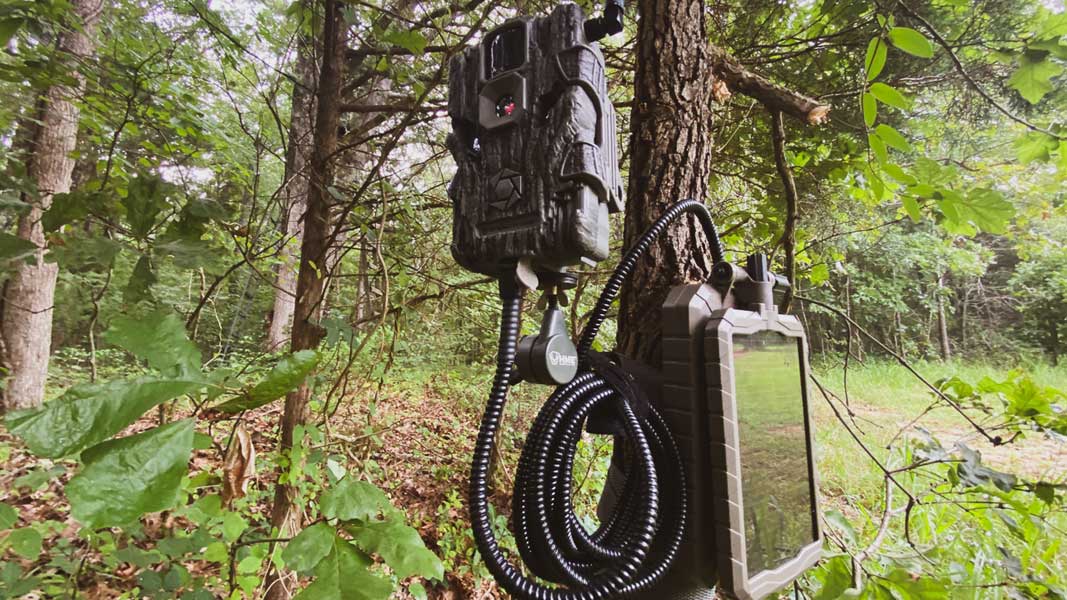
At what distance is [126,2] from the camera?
8.59 feet

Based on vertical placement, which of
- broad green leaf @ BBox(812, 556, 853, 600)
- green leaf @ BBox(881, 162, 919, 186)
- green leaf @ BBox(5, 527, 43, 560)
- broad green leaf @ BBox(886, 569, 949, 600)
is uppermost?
green leaf @ BBox(881, 162, 919, 186)

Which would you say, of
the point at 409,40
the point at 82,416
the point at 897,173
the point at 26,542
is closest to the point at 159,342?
the point at 82,416

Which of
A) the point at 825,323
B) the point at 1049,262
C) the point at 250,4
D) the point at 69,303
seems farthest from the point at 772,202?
the point at 1049,262

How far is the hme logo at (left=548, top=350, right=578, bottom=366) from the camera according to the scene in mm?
585

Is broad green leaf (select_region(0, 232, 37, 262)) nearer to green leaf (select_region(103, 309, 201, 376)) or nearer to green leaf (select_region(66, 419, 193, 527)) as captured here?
green leaf (select_region(103, 309, 201, 376))

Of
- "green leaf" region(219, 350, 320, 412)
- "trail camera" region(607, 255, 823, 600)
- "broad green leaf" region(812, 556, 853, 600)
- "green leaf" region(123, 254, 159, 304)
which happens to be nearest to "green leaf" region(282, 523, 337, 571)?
"green leaf" region(219, 350, 320, 412)

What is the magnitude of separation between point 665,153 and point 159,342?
0.86 m

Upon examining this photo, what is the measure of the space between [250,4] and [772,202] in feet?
10.6

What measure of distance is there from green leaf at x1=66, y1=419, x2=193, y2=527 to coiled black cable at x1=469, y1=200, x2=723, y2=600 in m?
0.30

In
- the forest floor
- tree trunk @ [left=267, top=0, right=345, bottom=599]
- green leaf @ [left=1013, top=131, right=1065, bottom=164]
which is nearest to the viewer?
green leaf @ [left=1013, top=131, right=1065, bottom=164]

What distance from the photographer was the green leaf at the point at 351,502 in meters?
0.55

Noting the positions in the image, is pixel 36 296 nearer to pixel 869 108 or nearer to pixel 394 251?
pixel 394 251

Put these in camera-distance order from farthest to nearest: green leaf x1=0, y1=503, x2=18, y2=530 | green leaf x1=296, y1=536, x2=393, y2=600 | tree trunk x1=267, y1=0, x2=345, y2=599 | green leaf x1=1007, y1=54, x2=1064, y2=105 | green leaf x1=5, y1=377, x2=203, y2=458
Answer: tree trunk x1=267, y1=0, x2=345, y2=599, green leaf x1=1007, y1=54, x2=1064, y2=105, green leaf x1=0, y1=503, x2=18, y2=530, green leaf x1=296, y1=536, x2=393, y2=600, green leaf x1=5, y1=377, x2=203, y2=458

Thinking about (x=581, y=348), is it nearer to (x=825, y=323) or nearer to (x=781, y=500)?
(x=781, y=500)
